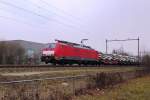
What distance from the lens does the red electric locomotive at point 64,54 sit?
40.8m

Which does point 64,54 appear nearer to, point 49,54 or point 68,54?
point 68,54

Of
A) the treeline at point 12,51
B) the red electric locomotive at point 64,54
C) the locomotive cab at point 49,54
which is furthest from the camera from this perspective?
the treeline at point 12,51

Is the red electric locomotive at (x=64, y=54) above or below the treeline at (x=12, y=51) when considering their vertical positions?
below

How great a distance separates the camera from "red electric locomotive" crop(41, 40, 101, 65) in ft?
134

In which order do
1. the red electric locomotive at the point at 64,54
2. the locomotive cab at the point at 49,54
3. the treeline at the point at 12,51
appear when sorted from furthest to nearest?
the treeline at the point at 12,51, the red electric locomotive at the point at 64,54, the locomotive cab at the point at 49,54

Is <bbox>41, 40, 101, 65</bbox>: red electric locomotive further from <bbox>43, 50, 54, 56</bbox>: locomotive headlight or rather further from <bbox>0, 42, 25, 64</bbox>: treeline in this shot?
<bbox>0, 42, 25, 64</bbox>: treeline

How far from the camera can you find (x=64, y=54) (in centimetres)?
4256

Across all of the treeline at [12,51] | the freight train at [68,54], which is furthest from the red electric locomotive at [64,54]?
the treeline at [12,51]

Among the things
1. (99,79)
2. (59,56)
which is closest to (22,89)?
(99,79)

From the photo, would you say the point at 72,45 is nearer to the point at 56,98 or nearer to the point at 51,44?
the point at 51,44

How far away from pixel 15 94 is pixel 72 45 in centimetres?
3484

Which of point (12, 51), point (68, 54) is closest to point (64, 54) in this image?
point (68, 54)

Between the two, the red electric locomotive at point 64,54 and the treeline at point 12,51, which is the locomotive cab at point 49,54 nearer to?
the red electric locomotive at point 64,54

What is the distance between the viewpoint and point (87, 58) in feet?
175
